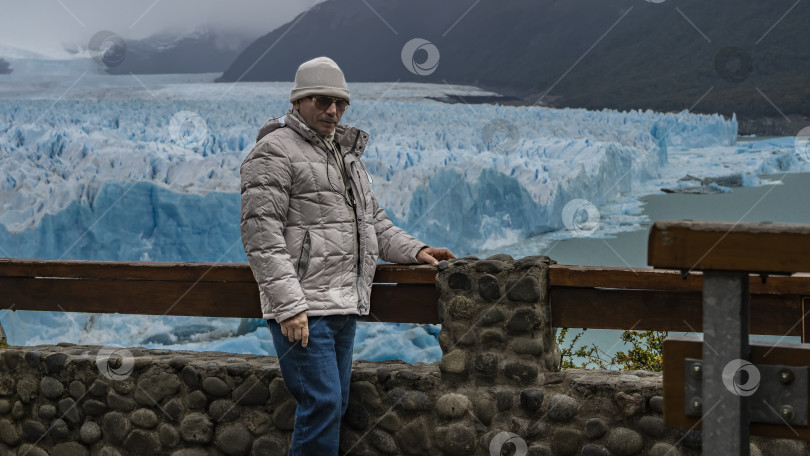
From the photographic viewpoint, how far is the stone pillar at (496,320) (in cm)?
299

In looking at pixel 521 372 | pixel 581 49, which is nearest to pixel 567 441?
pixel 521 372

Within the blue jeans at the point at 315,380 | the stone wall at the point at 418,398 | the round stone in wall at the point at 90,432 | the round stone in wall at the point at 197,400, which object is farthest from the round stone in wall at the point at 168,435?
the blue jeans at the point at 315,380

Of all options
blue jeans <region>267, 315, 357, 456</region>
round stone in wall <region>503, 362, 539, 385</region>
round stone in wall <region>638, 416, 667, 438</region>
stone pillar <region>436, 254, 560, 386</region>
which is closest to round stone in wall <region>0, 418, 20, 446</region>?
blue jeans <region>267, 315, 357, 456</region>

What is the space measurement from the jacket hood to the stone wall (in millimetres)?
577

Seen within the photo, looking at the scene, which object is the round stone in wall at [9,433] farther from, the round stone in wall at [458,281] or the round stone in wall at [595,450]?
the round stone in wall at [595,450]

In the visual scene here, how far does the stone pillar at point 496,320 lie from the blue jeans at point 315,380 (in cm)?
48

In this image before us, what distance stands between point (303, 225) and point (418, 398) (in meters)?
0.86

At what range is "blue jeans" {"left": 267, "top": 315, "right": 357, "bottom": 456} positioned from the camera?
260 cm

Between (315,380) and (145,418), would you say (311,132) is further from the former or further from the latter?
(145,418)

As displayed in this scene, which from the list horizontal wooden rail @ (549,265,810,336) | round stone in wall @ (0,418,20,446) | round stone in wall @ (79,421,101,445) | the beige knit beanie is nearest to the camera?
the beige knit beanie

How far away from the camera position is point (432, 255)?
125 inches

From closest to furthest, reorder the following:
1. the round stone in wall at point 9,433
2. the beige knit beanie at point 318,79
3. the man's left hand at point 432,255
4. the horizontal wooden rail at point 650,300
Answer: the beige knit beanie at point 318,79, the horizontal wooden rail at point 650,300, the man's left hand at point 432,255, the round stone in wall at point 9,433

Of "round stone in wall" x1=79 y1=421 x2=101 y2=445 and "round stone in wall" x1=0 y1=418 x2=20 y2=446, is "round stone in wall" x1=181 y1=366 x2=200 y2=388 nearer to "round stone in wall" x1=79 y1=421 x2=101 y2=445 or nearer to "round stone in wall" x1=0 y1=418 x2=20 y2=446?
"round stone in wall" x1=79 y1=421 x2=101 y2=445

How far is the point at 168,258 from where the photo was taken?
33.9 ft
